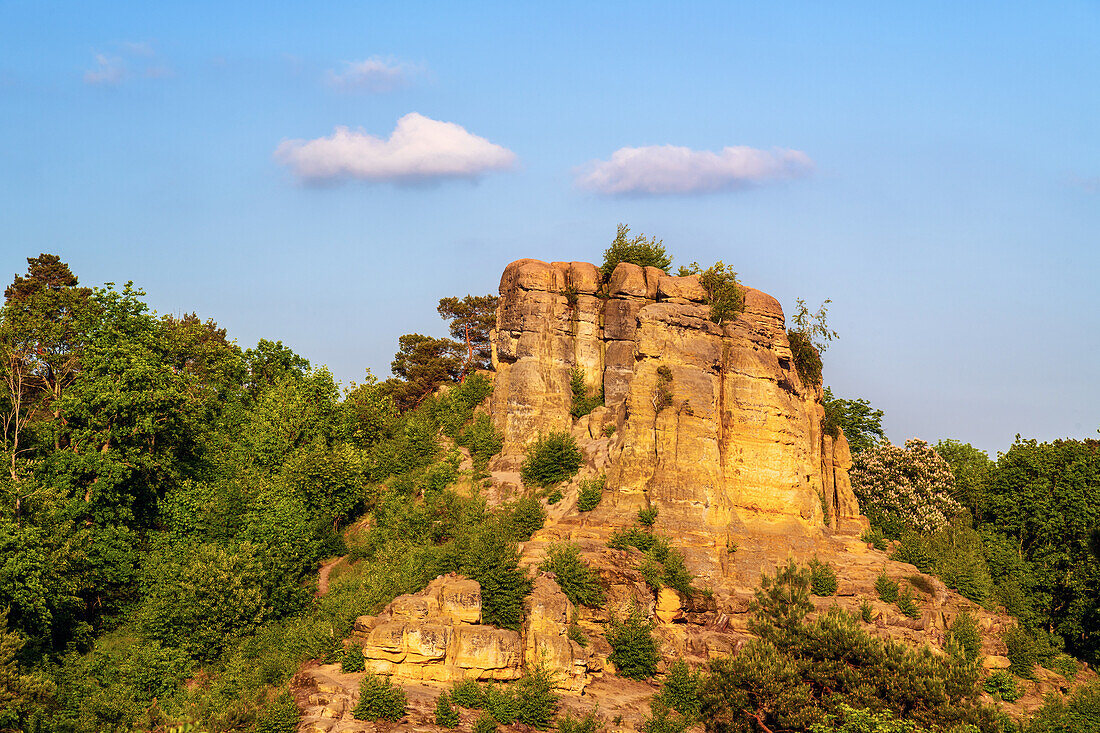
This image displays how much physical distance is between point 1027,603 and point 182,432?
4589 centimetres

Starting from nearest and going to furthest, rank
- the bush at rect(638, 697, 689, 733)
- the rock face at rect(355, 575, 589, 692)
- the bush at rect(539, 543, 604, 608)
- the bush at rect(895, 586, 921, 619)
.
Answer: the bush at rect(638, 697, 689, 733), the rock face at rect(355, 575, 589, 692), the bush at rect(539, 543, 604, 608), the bush at rect(895, 586, 921, 619)

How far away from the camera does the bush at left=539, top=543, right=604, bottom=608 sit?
47812 mm

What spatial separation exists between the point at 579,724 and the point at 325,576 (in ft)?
56.9

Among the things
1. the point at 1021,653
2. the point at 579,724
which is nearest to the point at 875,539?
the point at 1021,653

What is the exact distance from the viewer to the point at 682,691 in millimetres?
45219

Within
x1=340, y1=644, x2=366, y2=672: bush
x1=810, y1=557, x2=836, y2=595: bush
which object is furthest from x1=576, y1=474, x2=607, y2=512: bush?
x1=340, y1=644, x2=366, y2=672: bush

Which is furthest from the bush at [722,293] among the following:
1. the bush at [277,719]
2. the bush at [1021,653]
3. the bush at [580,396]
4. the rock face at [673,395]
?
the bush at [277,719]

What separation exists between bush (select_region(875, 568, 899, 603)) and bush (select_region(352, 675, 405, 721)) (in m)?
Answer: 24.5

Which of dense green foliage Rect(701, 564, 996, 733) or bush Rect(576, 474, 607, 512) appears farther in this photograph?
bush Rect(576, 474, 607, 512)

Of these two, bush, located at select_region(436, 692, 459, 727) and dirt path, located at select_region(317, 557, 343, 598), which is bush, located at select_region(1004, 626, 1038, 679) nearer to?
bush, located at select_region(436, 692, 459, 727)

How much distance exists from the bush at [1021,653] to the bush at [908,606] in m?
7.13

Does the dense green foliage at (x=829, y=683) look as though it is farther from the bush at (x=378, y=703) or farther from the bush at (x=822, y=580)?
the bush at (x=378, y=703)

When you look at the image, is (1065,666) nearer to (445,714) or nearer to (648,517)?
(648,517)

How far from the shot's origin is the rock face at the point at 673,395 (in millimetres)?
52875
